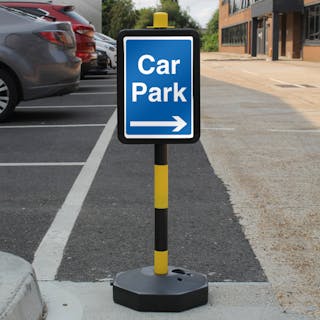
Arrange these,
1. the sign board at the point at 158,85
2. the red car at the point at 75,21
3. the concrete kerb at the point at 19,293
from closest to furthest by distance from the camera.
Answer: the concrete kerb at the point at 19,293, the sign board at the point at 158,85, the red car at the point at 75,21

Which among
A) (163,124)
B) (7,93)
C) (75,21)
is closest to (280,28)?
(75,21)

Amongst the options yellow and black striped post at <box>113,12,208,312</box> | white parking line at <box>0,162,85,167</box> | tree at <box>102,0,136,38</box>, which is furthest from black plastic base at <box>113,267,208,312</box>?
tree at <box>102,0,136,38</box>

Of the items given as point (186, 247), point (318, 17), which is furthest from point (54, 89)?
point (318, 17)

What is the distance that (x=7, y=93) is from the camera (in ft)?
35.4

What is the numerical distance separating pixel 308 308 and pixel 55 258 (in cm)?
165

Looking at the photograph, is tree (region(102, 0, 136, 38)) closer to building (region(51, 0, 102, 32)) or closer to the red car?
building (region(51, 0, 102, 32))

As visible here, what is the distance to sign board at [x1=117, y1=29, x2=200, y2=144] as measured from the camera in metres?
3.53

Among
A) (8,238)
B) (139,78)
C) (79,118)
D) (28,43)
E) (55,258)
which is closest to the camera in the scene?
(139,78)

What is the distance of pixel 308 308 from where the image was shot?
3.69 meters

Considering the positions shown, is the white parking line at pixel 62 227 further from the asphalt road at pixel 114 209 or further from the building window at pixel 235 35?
the building window at pixel 235 35

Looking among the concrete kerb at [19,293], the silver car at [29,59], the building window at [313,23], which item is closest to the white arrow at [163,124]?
the concrete kerb at [19,293]

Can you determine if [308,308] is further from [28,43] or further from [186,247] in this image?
[28,43]

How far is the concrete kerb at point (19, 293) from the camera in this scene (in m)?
3.27

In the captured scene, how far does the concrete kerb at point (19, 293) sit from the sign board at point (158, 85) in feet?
2.84
